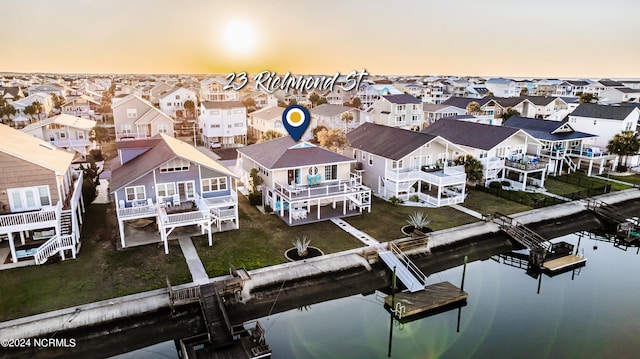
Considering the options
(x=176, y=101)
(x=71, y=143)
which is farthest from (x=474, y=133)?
(x=176, y=101)

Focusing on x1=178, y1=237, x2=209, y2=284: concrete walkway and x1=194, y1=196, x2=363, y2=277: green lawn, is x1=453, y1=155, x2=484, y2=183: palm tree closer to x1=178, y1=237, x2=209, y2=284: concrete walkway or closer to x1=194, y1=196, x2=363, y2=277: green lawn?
x1=194, y1=196, x2=363, y2=277: green lawn

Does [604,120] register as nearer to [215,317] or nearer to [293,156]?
[293,156]

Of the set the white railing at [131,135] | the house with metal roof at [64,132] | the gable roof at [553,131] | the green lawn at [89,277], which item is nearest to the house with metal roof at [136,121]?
the white railing at [131,135]

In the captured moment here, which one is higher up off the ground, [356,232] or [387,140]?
[387,140]

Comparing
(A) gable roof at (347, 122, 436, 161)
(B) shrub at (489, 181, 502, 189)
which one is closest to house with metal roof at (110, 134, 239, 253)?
(A) gable roof at (347, 122, 436, 161)

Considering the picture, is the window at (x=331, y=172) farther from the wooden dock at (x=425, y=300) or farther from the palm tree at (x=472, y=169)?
the palm tree at (x=472, y=169)

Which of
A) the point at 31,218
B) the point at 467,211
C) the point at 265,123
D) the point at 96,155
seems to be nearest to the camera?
the point at 31,218

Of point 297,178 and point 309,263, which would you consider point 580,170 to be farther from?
point 309,263
